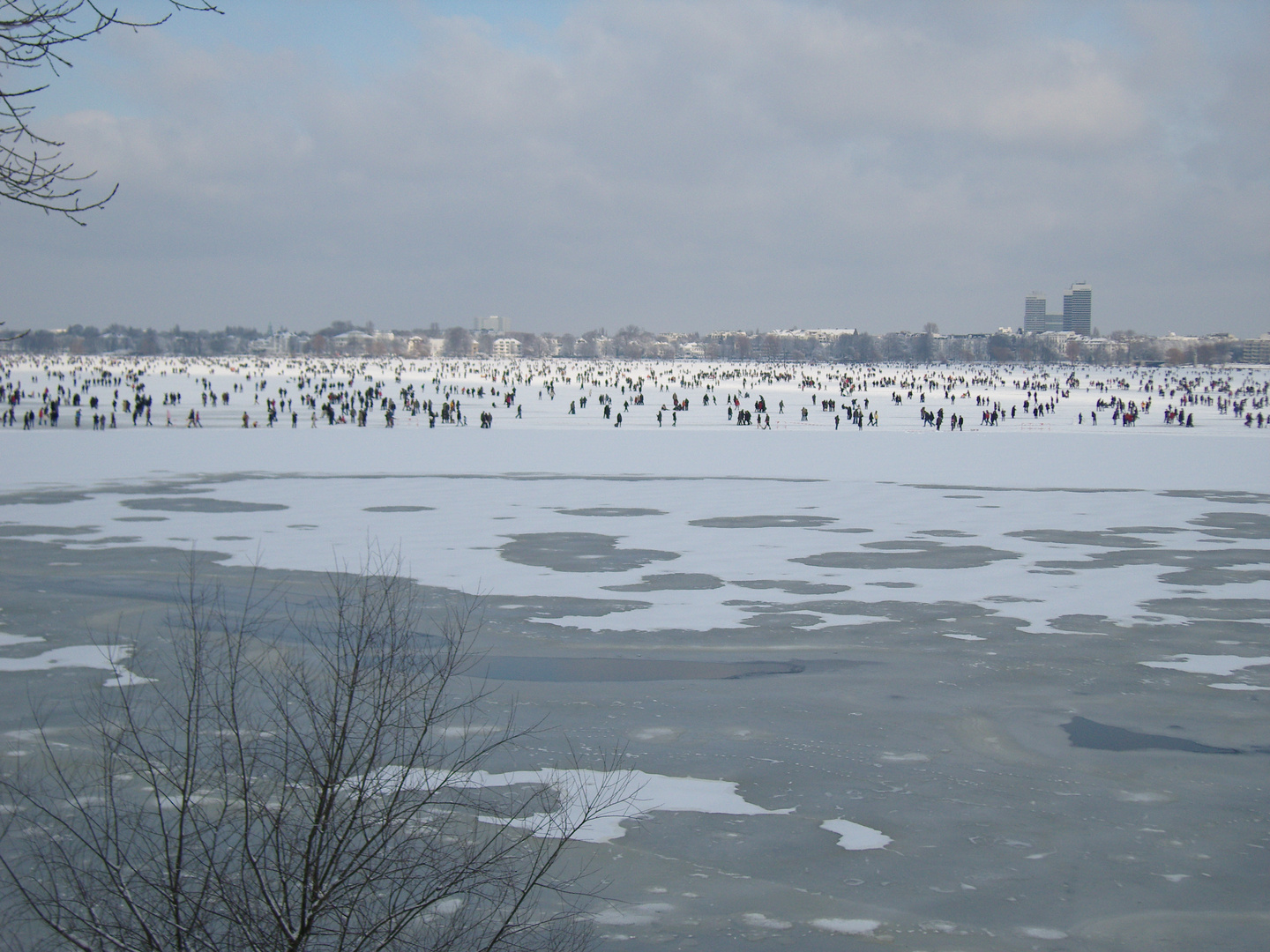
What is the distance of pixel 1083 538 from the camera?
723 inches

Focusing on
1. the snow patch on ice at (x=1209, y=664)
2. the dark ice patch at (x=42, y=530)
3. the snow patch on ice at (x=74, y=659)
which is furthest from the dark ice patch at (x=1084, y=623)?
the dark ice patch at (x=42, y=530)

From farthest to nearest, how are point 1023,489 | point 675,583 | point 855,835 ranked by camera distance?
point 1023,489
point 675,583
point 855,835

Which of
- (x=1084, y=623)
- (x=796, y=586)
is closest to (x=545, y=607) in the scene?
(x=796, y=586)

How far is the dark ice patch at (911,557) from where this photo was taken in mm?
15922

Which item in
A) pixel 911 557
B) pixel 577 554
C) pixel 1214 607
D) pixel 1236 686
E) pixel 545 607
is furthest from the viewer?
pixel 577 554

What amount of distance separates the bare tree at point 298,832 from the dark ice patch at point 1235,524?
1529 centimetres

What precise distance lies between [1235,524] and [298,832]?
20.3 m

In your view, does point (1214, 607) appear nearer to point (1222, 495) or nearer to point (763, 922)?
point (763, 922)

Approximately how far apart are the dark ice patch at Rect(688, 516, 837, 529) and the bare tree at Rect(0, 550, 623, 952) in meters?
10.7

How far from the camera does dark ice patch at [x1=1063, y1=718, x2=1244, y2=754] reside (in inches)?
324

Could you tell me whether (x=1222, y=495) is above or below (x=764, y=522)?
above

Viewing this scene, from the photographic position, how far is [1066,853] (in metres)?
6.35

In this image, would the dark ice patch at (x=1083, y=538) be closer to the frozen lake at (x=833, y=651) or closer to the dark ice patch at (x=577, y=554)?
the frozen lake at (x=833, y=651)

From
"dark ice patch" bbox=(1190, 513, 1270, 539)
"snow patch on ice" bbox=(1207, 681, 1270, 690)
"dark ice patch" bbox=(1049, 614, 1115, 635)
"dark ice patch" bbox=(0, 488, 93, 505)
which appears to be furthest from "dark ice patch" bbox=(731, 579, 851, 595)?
"dark ice patch" bbox=(0, 488, 93, 505)
